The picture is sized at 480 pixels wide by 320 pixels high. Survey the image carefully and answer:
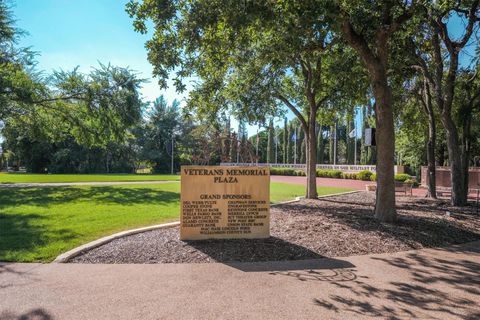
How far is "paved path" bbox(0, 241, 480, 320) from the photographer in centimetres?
403

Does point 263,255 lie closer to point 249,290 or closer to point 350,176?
point 249,290

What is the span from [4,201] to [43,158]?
134ft

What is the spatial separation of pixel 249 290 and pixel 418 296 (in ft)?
6.95

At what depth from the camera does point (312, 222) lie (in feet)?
29.5

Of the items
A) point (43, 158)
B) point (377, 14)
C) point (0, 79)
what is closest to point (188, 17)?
point (377, 14)

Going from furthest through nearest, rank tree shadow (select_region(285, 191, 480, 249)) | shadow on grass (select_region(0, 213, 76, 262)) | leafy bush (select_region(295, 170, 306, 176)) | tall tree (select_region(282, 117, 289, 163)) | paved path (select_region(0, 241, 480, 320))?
tall tree (select_region(282, 117, 289, 163)) < leafy bush (select_region(295, 170, 306, 176)) < tree shadow (select_region(285, 191, 480, 249)) < shadow on grass (select_region(0, 213, 76, 262)) < paved path (select_region(0, 241, 480, 320))

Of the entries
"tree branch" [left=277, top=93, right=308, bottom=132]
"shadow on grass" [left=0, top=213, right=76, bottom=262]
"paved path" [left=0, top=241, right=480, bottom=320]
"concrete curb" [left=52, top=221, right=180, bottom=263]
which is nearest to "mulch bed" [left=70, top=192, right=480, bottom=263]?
"concrete curb" [left=52, top=221, right=180, bottom=263]

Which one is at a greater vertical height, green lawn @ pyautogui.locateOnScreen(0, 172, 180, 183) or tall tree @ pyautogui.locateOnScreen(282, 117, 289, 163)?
tall tree @ pyautogui.locateOnScreen(282, 117, 289, 163)

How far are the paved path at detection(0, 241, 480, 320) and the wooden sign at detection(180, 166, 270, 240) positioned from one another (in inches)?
66.8

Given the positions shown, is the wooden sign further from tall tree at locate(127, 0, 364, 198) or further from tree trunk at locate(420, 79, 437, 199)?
tree trunk at locate(420, 79, 437, 199)

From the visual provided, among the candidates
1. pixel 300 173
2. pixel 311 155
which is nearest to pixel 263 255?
pixel 311 155

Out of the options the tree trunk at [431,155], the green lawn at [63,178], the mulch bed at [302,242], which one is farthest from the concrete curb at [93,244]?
the green lawn at [63,178]

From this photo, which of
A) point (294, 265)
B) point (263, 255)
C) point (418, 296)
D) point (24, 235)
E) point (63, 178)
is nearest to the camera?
point (418, 296)

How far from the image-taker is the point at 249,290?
471 centimetres
